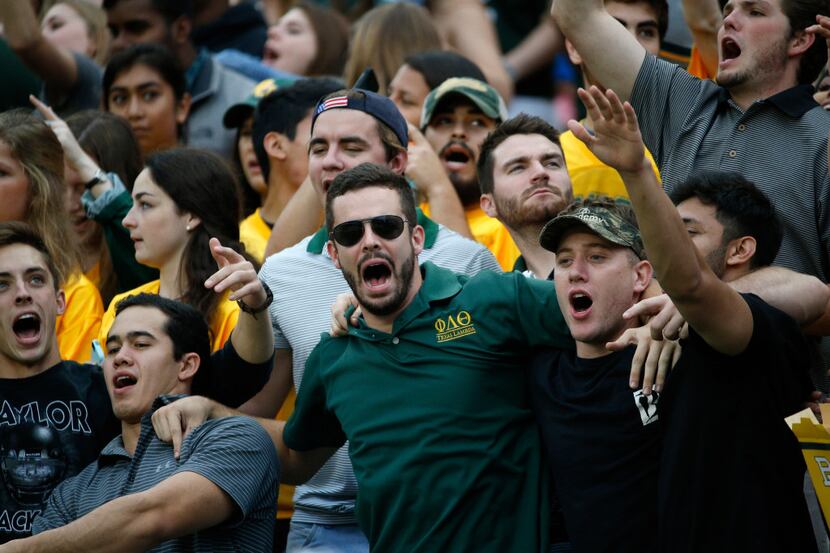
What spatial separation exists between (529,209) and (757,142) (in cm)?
95

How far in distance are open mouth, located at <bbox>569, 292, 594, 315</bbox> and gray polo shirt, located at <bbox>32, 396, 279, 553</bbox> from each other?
1330 millimetres

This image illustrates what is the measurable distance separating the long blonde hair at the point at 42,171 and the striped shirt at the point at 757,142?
9.09ft

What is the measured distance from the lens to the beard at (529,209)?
6.04 metres

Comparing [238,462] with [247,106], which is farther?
[247,106]

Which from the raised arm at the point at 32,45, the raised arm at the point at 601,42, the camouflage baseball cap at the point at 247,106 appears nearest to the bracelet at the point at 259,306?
the raised arm at the point at 601,42

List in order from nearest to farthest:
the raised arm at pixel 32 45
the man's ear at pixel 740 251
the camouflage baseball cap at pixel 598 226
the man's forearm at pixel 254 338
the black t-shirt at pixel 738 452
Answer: the black t-shirt at pixel 738 452, the camouflage baseball cap at pixel 598 226, the man's ear at pixel 740 251, the man's forearm at pixel 254 338, the raised arm at pixel 32 45

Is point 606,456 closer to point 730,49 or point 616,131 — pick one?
point 616,131

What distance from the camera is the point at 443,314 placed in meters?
5.25

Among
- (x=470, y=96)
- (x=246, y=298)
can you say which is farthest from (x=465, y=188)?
(x=246, y=298)

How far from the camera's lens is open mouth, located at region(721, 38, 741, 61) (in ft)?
19.3

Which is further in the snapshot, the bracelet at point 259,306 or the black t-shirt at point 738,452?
the bracelet at point 259,306

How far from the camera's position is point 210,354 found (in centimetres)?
605

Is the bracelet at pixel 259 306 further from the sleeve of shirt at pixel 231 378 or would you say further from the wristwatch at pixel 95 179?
the wristwatch at pixel 95 179

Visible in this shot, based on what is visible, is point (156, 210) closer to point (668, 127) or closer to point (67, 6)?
point (668, 127)
